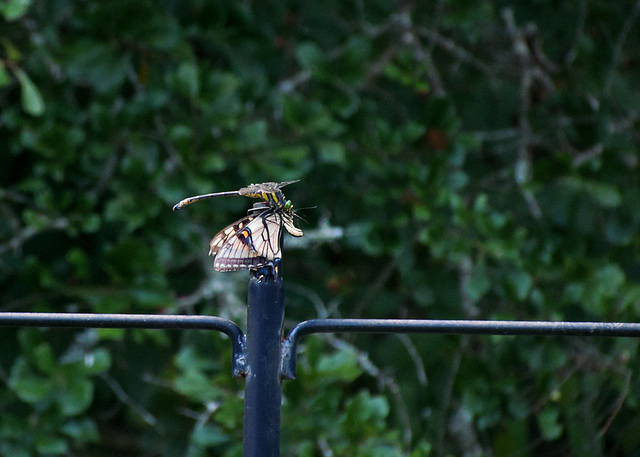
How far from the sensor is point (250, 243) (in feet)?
2.65

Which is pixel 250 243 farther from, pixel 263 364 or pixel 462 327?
pixel 462 327

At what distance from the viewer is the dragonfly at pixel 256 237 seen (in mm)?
806

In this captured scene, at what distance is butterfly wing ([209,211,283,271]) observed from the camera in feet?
2.64

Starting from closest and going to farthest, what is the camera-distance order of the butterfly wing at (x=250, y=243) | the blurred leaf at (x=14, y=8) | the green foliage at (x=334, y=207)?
the butterfly wing at (x=250, y=243) → the blurred leaf at (x=14, y=8) → the green foliage at (x=334, y=207)

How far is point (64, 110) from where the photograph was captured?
187 centimetres

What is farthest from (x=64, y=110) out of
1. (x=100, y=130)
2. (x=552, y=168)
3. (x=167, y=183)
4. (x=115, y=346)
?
(x=552, y=168)

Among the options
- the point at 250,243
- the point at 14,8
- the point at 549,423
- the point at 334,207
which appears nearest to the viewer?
the point at 250,243

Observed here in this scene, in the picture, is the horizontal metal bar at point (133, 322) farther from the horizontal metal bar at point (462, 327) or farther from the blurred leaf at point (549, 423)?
the blurred leaf at point (549, 423)

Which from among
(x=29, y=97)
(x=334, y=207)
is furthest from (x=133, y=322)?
(x=334, y=207)

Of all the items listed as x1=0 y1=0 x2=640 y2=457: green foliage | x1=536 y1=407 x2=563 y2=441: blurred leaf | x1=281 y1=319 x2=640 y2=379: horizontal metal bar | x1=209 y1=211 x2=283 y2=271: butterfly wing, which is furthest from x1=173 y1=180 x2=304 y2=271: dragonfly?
x1=536 y1=407 x2=563 y2=441: blurred leaf

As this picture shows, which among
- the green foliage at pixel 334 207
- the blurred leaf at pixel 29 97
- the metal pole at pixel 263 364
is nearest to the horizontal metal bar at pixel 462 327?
the metal pole at pixel 263 364

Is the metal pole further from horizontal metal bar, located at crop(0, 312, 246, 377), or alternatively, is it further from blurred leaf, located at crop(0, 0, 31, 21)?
blurred leaf, located at crop(0, 0, 31, 21)

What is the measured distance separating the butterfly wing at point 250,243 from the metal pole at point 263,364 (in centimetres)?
2

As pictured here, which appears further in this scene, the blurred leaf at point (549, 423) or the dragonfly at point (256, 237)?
the blurred leaf at point (549, 423)
